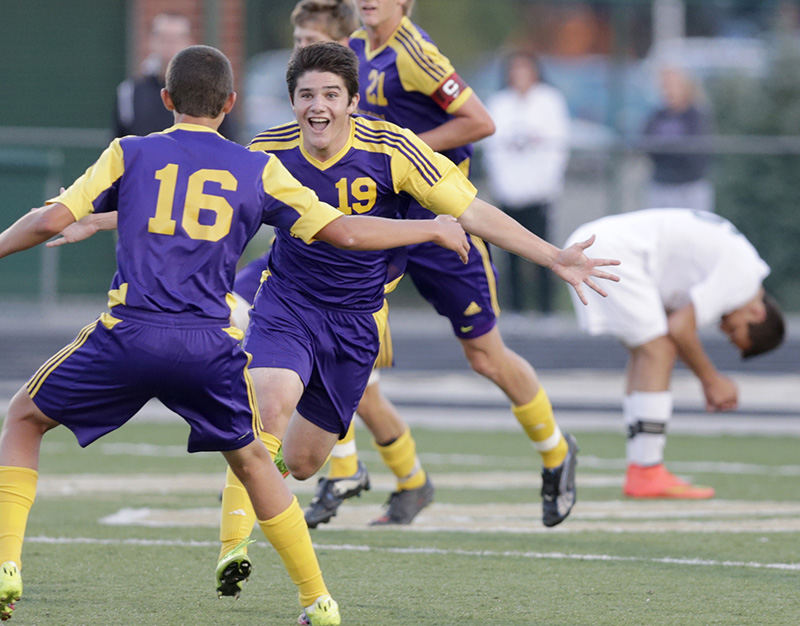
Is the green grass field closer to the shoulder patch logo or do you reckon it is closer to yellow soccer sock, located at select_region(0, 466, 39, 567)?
yellow soccer sock, located at select_region(0, 466, 39, 567)

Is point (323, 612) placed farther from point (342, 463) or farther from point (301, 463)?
point (342, 463)

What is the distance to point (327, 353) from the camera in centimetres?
607

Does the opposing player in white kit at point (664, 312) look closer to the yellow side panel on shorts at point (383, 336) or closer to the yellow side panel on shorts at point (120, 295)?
the yellow side panel on shorts at point (383, 336)

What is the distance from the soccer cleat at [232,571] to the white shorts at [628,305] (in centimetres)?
394

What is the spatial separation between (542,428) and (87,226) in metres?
3.04

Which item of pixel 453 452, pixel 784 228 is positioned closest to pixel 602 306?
pixel 453 452

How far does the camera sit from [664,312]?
353 inches

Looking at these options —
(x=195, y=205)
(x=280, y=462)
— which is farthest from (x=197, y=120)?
(x=280, y=462)

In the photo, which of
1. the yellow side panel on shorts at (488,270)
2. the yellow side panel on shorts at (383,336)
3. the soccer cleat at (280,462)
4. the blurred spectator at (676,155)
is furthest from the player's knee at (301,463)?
the blurred spectator at (676,155)

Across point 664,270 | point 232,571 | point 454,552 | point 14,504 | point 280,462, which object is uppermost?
point 664,270

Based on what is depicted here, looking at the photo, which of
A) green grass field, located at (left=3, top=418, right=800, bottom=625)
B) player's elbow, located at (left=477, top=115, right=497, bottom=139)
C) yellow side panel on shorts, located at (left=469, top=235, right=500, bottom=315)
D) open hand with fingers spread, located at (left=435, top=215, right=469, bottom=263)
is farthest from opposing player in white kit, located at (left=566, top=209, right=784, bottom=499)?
open hand with fingers spread, located at (left=435, top=215, right=469, bottom=263)

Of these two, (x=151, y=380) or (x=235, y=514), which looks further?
(x=235, y=514)

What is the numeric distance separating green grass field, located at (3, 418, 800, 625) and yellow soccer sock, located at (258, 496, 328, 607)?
0.25 meters

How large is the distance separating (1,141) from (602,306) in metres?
8.20
